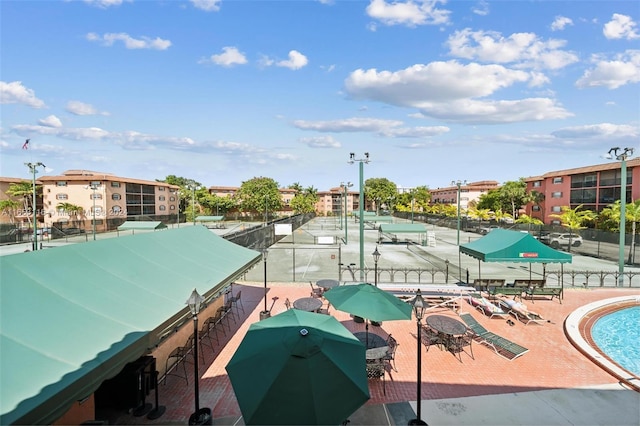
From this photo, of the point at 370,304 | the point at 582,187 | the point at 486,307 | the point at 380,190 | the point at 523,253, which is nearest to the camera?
the point at 370,304

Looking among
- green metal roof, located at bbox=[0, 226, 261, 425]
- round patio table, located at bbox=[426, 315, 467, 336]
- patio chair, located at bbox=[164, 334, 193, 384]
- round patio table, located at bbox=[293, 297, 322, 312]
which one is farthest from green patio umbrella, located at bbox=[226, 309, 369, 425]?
round patio table, located at bbox=[293, 297, 322, 312]

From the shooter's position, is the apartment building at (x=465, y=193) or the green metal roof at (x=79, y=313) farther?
the apartment building at (x=465, y=193)

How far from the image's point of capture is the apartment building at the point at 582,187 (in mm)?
45250

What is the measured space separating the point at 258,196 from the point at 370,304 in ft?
252

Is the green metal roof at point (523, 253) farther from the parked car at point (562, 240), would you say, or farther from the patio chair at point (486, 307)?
the parked car at point (562, 240)

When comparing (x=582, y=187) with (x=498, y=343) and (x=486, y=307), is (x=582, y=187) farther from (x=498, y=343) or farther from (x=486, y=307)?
(x=498, y=343)

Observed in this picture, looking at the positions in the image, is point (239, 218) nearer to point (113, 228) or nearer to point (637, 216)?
point (113, 228)

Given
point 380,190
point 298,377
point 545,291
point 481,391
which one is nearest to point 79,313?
point 298,377

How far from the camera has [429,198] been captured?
113 meters

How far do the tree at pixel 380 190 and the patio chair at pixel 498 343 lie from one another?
334 feet

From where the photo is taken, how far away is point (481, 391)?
27.4 ft

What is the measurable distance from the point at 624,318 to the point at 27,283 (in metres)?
21.0

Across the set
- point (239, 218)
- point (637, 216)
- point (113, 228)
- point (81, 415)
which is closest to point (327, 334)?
point (81, 415)

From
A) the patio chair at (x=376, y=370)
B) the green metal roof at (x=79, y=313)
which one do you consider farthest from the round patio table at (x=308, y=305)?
the patio chair at (x=376, y=370)
